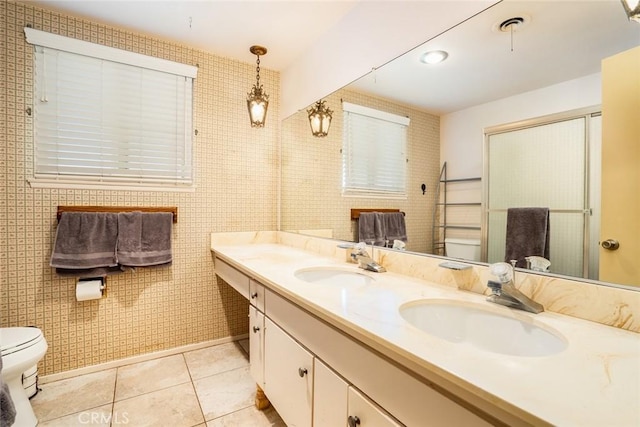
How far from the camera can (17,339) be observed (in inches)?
56.4

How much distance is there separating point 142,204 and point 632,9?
2.43m

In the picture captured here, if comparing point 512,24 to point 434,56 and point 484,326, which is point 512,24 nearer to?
point 434,56

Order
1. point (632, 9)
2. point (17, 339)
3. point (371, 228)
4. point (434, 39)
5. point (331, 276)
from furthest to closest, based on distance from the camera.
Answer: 1. point (371, 228)
2. point (331, 276)
3. point (17, 339)
4. point (434, 39)
5. point (632, 9)

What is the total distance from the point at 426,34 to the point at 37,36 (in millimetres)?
2188

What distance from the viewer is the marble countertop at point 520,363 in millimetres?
439

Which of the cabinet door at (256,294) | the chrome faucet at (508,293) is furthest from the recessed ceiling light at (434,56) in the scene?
the cabinet door at (256,294)

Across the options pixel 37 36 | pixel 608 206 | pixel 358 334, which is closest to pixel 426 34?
pixel 608 206

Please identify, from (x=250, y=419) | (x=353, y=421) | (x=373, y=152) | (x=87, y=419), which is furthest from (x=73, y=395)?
(x=373, y=152)

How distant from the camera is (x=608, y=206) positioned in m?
0.79

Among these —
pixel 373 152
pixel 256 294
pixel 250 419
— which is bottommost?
pixel 250 419

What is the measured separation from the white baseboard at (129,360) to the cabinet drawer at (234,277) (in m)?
0.57

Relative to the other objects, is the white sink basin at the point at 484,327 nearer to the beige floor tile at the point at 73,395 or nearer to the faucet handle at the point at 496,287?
the faucet handle at the point at 496,287

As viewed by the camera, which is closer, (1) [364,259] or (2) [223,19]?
(1) [364,259]

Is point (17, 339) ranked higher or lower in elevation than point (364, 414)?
lower
